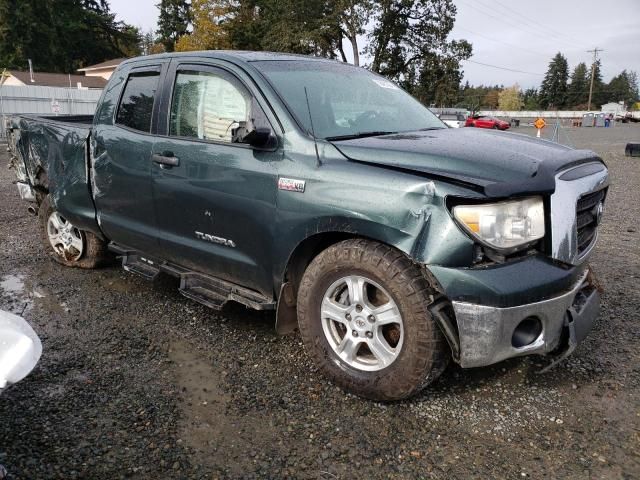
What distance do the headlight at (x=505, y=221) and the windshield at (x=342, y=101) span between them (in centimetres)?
104

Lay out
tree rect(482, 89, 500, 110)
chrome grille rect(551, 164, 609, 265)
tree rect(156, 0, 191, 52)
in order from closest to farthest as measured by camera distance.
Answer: chrome grille rect(551, 164, 609, 265)
tree rect(156, 0, 191, 52)
tree rect(482, 89, 500, 110)

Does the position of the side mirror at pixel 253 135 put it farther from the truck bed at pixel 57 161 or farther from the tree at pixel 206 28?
the tree at pixel 206 28

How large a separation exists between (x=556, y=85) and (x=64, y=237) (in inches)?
4953

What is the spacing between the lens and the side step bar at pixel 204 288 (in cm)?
343

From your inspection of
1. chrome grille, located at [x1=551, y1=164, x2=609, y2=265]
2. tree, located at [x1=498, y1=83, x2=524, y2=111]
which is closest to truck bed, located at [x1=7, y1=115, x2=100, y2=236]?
chrome grille, located at [x1=551, y1=164, x2=609, y2=265]

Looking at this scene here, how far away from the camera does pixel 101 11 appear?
209 ft

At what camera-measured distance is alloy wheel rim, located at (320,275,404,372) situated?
2.80 meters

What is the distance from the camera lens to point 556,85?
114188mm

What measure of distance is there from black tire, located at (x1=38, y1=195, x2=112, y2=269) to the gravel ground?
99 centimetres

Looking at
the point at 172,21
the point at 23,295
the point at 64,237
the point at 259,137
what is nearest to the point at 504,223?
the point at 259,137

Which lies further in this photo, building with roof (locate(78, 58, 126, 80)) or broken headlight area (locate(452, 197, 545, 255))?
building with roof (locate(78, 58, 126, 80))

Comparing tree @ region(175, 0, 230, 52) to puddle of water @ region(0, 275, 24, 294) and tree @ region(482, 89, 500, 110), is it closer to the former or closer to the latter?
Result: puddle of water @ region(0, 275, 24, 294)

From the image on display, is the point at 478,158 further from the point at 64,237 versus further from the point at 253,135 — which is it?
the point at 64,237

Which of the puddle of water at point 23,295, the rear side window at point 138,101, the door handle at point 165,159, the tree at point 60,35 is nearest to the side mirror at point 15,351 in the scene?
the door handle at point 165,159
